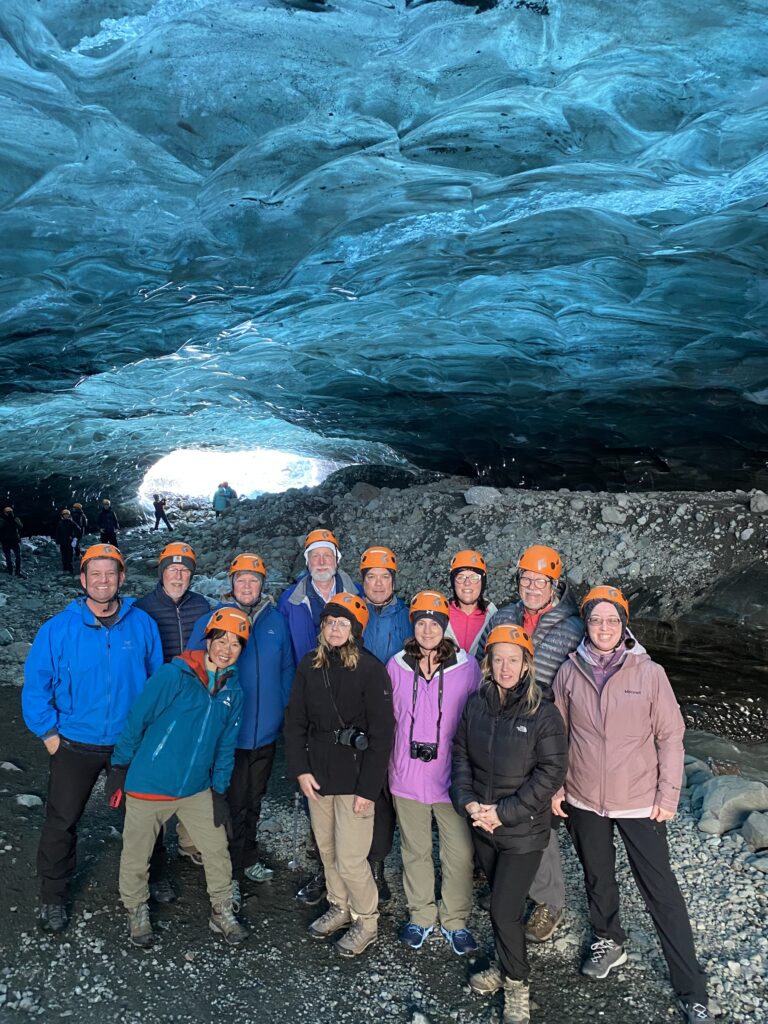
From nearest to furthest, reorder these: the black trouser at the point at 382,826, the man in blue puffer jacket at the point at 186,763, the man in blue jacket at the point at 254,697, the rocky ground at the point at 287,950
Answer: the rocky ground at the point at 287,950, the man in blue puffer jacket at the point at 186,763, the black trouser at the point at 382,826, the man in blue jacket at the point at 254,697

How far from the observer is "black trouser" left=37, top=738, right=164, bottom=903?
4.23 metres

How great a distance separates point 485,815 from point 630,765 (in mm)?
733

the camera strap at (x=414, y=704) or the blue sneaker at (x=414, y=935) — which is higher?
the camera strap at (x=414, y=704)

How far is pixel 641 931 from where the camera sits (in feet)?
14.4

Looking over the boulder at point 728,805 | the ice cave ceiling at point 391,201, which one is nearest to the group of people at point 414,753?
the boulder at point 728,805

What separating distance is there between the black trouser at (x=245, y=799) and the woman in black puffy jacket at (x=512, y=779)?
4.70 ft

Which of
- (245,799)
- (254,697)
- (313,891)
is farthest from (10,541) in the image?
(313,891)

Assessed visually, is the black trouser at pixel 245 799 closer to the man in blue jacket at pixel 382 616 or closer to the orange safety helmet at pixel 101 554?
the man in blue jacket at pixel 382 616

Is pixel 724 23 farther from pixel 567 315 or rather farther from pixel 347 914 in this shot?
pixel 347 914

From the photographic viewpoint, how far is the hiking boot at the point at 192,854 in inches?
194

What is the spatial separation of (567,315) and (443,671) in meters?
7.01

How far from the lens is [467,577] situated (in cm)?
475

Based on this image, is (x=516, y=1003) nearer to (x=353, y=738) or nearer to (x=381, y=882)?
(x=381, y=882)

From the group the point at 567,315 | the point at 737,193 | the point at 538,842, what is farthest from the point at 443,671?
the point at 567,315
